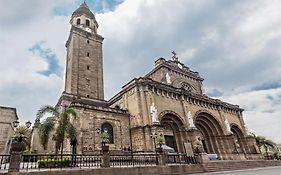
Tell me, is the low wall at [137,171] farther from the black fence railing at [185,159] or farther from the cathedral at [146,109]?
the cathedral at [146,109]

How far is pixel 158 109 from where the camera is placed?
2508 cm

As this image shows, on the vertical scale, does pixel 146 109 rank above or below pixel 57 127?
above

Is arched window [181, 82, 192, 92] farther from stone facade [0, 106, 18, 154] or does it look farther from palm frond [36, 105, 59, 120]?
stone facade [0, 106, 18, 154]

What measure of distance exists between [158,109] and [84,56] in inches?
652

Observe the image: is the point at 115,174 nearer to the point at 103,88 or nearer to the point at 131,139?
the point at 131,139

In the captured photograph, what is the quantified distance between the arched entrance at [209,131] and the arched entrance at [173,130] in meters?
6.42

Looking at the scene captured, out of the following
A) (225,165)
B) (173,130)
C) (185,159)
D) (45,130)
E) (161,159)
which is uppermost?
(173,130)

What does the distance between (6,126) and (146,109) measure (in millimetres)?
15915

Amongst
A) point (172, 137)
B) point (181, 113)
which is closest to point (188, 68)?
point (181, 113)

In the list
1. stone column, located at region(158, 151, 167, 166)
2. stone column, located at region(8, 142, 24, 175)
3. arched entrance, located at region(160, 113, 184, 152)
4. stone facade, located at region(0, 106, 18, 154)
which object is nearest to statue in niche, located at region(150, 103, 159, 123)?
arched entrance, located at region(160, 113, 184, 152)

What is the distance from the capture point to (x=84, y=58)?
1313 inches

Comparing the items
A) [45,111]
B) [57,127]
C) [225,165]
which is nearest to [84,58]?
[45,111]

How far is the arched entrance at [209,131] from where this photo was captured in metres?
32.2

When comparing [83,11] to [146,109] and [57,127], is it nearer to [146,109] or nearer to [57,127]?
[146,109]
